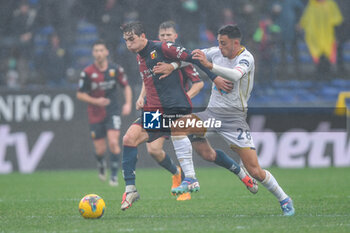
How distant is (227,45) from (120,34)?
7597 mm

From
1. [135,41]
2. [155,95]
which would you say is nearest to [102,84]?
[155,95]

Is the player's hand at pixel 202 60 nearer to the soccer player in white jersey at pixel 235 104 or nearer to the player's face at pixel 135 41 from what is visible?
the soccer player in white jersey at pixel 235 104

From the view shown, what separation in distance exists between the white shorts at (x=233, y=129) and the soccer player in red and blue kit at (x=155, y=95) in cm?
34

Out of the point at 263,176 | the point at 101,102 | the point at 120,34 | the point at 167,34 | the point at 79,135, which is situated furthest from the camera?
the point at 79,135

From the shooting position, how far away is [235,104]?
24.8 ft

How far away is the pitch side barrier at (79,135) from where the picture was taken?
582 inches

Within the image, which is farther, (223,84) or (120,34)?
(120,34)

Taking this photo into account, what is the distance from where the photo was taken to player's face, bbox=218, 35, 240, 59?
289 inches

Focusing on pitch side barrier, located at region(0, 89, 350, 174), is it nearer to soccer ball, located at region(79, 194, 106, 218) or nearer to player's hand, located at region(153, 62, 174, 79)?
player's hand, located at region(153, 62, 174, 79)

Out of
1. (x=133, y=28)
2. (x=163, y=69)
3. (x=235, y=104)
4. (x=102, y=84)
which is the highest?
(x=133, y=28)

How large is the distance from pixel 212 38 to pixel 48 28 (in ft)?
11.8

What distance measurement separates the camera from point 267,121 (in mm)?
15023

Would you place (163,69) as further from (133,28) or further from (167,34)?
(167,34)

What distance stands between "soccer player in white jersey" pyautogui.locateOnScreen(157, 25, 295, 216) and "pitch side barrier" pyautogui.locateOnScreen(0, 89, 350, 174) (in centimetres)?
717
